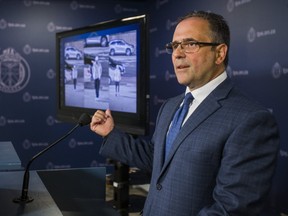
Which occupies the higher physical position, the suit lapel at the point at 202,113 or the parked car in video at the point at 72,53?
the parked car in video at the point at 72,53

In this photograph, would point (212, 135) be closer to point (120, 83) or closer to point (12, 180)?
point (12, 180)

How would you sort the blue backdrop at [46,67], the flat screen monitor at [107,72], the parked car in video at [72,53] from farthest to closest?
the blue backdrop at [46,67] < the parked car in video at [72,53] < the flat screen monitor at [107,72]

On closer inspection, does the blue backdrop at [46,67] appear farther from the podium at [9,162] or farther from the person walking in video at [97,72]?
the podium at [9,162]

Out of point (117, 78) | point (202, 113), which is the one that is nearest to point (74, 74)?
point (117, 78)

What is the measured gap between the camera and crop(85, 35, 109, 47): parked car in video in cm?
296

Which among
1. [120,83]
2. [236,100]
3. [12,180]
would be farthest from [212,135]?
[120,83]

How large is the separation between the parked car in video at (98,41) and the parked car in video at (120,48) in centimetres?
8

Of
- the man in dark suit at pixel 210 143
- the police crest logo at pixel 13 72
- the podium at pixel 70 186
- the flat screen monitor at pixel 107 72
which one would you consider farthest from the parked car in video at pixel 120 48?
the police crest logo at pixel 13 72

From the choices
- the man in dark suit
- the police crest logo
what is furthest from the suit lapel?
the police crest logo

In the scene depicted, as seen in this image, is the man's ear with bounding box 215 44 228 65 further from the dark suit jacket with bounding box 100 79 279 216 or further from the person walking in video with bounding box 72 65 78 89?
the person walking in video with bounding box 72 65 78 89

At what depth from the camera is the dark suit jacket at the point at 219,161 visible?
51.3 inches

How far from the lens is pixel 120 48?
2.79 metres

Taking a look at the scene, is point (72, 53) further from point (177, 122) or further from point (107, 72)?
point (177, 122)

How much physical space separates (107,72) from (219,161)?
1.70 metres
